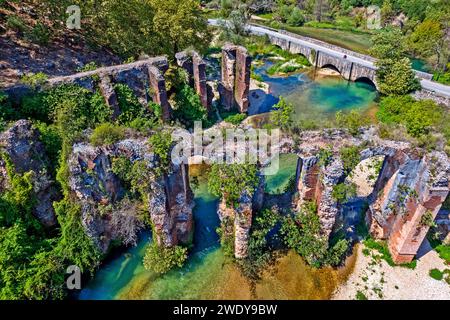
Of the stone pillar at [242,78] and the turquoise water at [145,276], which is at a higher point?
the stone pillar at [242,78]

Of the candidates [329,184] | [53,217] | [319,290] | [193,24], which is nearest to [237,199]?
[329,184]

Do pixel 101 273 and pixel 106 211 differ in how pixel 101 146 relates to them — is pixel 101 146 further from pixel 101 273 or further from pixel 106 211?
pixel 101 273

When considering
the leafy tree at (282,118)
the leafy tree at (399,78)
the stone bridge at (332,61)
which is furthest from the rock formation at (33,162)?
the stone bridge at (332,61)

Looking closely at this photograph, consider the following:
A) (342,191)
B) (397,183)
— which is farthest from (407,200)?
(342,191)

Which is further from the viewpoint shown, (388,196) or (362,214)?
(362,214)

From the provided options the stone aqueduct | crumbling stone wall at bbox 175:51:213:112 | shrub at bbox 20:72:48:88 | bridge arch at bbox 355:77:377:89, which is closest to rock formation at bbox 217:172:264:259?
the stone aqueduct

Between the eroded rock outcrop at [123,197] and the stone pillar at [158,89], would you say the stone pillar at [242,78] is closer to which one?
the stone pillar at [158,89]
